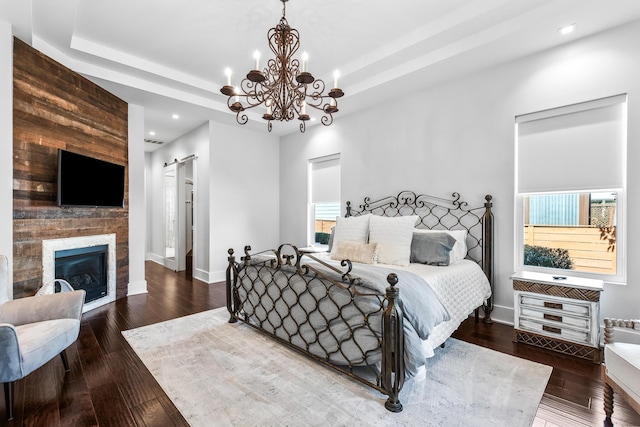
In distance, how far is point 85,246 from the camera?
3678 millimetres

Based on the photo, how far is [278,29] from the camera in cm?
239

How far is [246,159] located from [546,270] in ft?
15.9

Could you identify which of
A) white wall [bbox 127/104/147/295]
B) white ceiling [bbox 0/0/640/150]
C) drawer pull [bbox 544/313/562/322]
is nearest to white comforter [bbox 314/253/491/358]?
drawer pull [bbox 544/313/562/322]

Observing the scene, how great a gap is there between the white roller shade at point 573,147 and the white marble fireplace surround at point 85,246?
4.80 meters

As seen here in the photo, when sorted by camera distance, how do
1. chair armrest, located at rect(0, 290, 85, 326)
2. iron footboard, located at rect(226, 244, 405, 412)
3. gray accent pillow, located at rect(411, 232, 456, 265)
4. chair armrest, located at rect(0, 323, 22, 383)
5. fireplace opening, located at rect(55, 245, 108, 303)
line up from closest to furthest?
1. chair armrest, located at rect(0, 323, 22, 383)
2. iron footboard, located at rect(226, 244, 405, 412)
3. chair armrest, located at rect(0, 290, 85, 326)
4. gray accent pillow, located at rect(411, 232, 456, 265)
5. fireplace opening, located at rect(55, 245, 108, 303)

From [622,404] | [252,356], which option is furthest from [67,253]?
[622,404]

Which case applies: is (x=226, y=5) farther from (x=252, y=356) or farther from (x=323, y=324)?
(x=252, y=356)

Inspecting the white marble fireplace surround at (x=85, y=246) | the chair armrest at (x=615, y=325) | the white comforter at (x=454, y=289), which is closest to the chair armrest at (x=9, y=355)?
the white marble fireplace surround at (x=85, y=246)

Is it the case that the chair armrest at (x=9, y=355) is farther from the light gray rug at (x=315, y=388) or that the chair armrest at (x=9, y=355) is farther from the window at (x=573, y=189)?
the window at (x=573, y=189)

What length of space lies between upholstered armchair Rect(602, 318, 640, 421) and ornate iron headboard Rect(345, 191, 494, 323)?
4.97 feet

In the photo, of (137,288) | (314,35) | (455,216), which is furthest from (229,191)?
(455,216)

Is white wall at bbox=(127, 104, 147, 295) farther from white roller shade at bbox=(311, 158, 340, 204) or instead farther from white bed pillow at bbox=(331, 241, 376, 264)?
white bed pillow at bbox=(331, 241, 376, 264)

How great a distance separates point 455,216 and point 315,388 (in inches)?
101

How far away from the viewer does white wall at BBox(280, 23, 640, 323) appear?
255 cm
